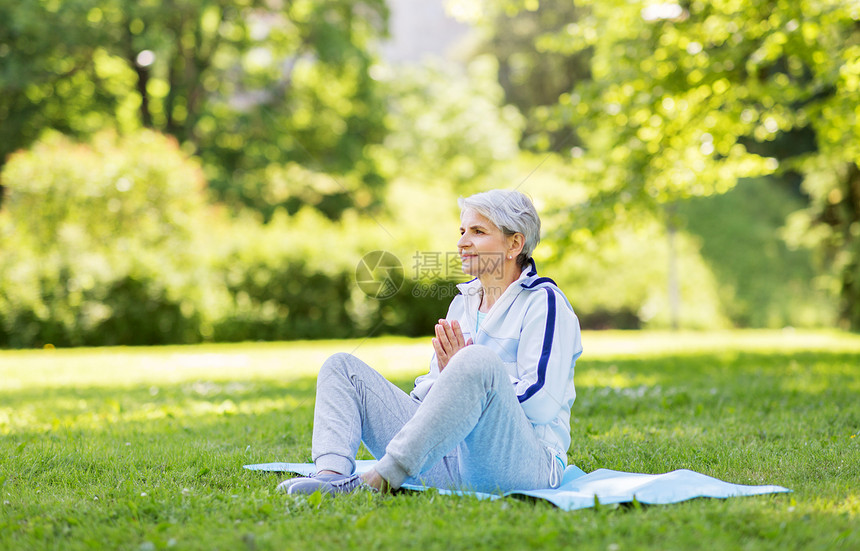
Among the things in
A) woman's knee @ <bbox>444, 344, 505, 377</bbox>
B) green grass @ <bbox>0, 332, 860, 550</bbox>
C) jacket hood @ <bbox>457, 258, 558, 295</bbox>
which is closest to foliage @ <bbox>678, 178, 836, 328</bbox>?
green grass @ <bbox>0, 332, 860, 550</bbox>

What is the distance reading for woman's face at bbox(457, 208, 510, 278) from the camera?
3096 mm

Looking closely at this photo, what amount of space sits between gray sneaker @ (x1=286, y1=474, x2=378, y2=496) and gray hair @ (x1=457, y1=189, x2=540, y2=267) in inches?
44.4

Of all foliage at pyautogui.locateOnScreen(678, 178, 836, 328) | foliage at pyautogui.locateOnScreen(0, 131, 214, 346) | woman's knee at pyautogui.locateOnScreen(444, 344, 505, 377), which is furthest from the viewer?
foliage at pyautogui.locateOnScreen(678, 178, 836, 328)

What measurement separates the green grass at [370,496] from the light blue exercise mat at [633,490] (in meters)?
0.06

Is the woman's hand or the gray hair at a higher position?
the gray hair

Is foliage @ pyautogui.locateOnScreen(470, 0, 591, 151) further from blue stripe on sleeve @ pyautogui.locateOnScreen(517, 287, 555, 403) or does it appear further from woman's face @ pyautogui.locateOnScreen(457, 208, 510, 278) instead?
blue stripe on sleeve @ pyautogui.locateOnScreen(517, 287, 555, 403)

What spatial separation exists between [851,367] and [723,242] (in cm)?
1323

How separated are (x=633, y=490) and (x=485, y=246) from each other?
1.14 metres

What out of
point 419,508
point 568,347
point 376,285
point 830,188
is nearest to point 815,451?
point 568,347

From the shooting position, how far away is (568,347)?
9.24 ft

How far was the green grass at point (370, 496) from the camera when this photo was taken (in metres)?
2.41

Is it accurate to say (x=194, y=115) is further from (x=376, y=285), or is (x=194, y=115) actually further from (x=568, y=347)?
(x=568, y=347)

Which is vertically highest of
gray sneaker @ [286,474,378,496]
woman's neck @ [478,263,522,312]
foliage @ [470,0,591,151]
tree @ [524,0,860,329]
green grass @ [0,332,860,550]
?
foliage @ [470,0,591,151]

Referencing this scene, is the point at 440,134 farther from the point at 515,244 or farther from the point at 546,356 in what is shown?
the point at 546,356
